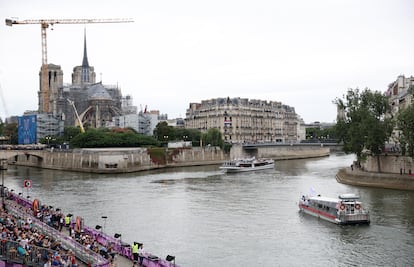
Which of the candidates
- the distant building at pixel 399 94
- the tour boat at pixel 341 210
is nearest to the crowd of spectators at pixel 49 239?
the tour boat at pixel 341 210

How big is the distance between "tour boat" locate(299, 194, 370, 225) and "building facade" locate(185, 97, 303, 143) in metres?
86.1

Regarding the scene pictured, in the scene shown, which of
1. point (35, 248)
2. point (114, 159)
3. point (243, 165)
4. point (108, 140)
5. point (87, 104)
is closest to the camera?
point (35, 248)

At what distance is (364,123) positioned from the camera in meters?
51.3

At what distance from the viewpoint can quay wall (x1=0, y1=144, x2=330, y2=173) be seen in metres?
76.4

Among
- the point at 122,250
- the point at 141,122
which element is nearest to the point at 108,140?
the point at 141,122

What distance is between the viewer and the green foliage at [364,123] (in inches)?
1996

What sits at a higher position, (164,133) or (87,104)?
(87,104)

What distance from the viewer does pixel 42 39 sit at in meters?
150

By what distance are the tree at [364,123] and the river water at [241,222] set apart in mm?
5089

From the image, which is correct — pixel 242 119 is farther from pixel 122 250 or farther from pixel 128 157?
pixel 122 250

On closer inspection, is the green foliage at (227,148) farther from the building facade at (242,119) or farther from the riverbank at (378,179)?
the riverbank at (378,179)

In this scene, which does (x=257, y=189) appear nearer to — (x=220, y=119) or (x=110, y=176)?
(x=110, y=176)

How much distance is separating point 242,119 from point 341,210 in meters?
96.5

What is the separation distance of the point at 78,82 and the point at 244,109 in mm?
87841
